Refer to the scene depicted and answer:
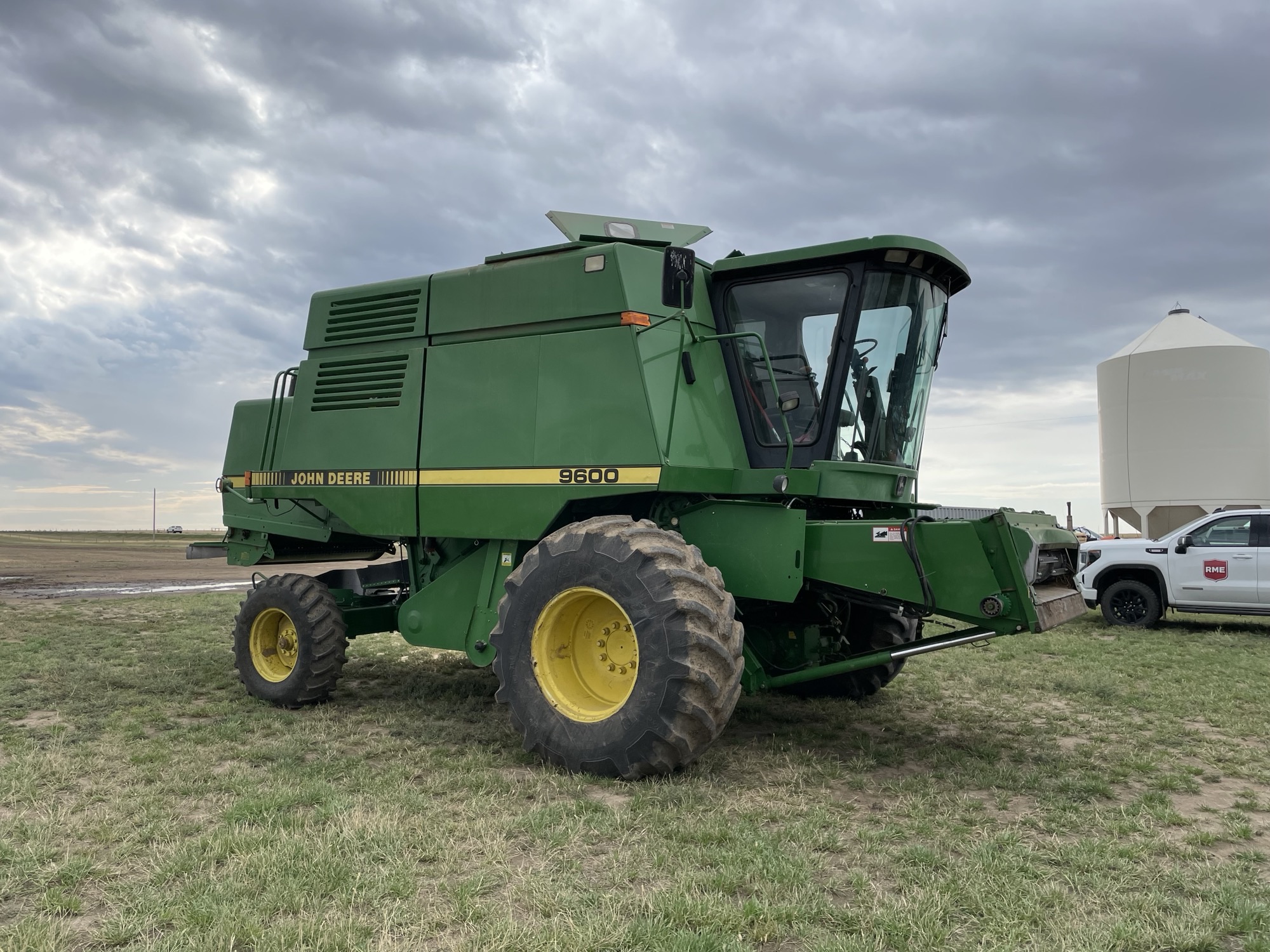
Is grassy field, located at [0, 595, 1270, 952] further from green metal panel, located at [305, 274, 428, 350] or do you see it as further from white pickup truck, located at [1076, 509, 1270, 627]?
white pickup truck, located at [1076, 509, 1270, 627]

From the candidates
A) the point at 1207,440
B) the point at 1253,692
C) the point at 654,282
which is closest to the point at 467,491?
the point at 654,282

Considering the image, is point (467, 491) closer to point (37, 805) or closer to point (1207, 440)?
point (37, 805)

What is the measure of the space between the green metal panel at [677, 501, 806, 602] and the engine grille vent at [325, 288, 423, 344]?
301 centimetres

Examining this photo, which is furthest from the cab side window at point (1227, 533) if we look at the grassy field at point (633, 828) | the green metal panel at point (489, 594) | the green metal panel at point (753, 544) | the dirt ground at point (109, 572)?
the dirt ground at point (109, 572)

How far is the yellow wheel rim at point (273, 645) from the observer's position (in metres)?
7.79

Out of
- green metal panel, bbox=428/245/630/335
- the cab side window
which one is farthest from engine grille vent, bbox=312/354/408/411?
the cab side window

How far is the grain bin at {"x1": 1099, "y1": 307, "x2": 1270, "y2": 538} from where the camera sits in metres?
26.3

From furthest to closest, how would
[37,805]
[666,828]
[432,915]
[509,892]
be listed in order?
[37,805], [666,828], [509,892], [432,915]

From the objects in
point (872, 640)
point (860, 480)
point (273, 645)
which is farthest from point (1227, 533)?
point (273, 645)

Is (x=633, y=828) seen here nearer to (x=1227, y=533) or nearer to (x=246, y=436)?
(x=246, y=436)

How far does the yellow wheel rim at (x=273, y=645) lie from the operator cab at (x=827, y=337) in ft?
14.4

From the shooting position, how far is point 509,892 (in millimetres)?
3619

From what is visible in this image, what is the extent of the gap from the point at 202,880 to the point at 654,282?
439cm

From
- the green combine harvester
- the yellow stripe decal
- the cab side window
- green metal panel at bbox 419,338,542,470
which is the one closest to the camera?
the green combine harvester
